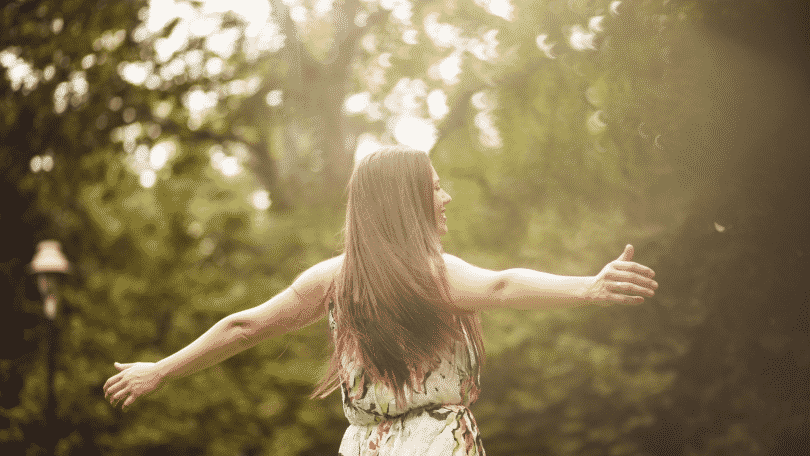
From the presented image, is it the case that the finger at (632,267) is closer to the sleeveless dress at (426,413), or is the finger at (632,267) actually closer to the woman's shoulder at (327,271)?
the sleeveless dress at (426,413)

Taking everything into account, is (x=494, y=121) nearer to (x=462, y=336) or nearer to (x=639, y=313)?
(x=639, y=313)

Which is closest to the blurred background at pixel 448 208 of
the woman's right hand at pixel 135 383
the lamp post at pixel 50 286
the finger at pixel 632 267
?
the lamp post at pixel 50 286

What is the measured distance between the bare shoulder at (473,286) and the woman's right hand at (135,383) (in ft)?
3.56

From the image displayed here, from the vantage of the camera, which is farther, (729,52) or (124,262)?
(124,262)

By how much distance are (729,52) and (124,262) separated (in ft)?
19.3

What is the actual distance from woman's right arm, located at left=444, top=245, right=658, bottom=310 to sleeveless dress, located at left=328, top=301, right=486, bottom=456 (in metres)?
0.22

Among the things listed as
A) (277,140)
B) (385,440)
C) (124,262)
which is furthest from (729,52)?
(277,140)

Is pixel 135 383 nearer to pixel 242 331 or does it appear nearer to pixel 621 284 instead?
pixel 242 331

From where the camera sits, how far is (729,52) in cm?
325

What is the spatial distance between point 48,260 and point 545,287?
687 cm

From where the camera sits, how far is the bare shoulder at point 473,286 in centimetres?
196

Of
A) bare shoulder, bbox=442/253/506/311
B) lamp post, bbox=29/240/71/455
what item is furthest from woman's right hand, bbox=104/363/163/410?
lamp post, bbox=29/240/71/455

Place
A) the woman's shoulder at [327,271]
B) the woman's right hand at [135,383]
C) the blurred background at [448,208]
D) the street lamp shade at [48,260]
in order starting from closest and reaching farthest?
the woman's shoulder at [327,271] < the woman's right hand at [135,383] < the blurred background at [448,208] < the street lamp shade at [48,260]

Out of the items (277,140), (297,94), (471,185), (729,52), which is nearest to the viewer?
(729,52)
